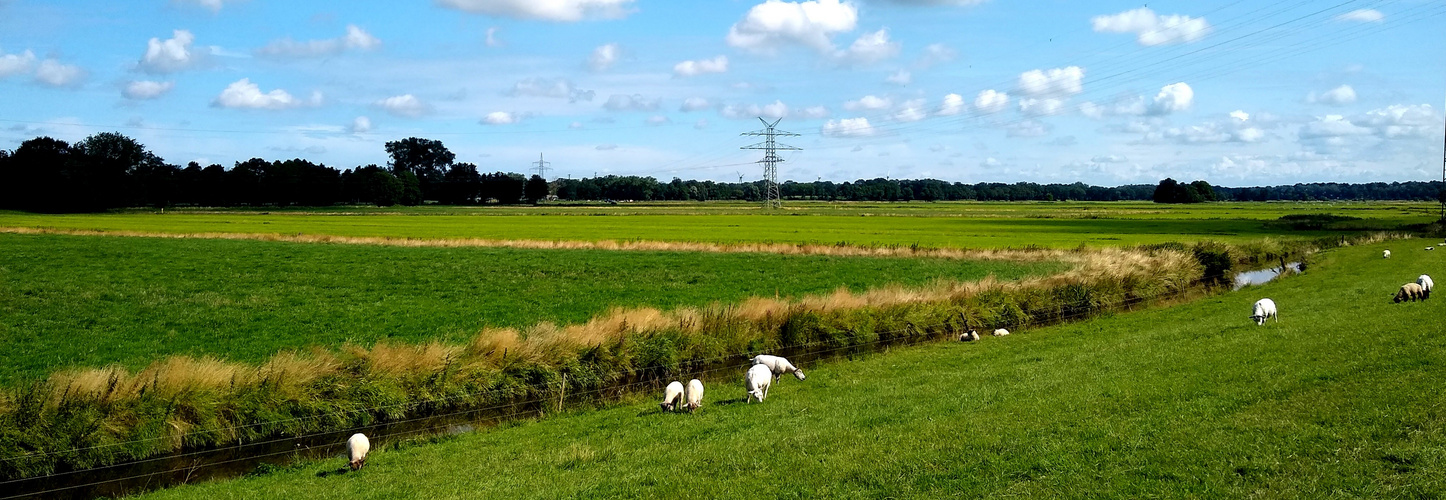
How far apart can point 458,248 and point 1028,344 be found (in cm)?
3581

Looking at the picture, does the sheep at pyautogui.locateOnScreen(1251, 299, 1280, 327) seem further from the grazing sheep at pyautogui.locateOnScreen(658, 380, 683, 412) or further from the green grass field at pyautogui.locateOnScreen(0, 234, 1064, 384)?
the green grass field at pyautogui.locateOnScreen(0, 234, 1064, 384)

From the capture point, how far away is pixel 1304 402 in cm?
1005

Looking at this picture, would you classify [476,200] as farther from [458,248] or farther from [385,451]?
[385,451]

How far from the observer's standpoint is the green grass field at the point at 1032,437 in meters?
8.13

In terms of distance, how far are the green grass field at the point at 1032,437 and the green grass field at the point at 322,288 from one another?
7.72 metres

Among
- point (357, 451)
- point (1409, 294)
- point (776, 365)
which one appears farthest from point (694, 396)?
point (1409, 294)

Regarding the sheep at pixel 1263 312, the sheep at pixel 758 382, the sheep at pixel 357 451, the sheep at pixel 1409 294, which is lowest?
the sheep at pixel 357 451

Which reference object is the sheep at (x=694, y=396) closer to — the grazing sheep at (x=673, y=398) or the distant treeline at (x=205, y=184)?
the grazing sheep at (x=673, y=398)

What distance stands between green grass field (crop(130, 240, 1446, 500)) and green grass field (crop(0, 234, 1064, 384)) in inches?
304

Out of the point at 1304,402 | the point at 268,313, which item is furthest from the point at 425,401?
the point at 1304,402

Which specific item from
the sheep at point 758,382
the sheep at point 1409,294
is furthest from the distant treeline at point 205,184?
the sheep at point 758,382

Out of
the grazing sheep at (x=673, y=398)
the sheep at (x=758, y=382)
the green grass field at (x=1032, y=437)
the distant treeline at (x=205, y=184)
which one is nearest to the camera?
the green grass field at (x=1032, y=437)

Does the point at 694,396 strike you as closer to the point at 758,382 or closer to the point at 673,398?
the point at 673,398

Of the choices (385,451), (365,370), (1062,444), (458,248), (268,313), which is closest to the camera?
(1062,444)
